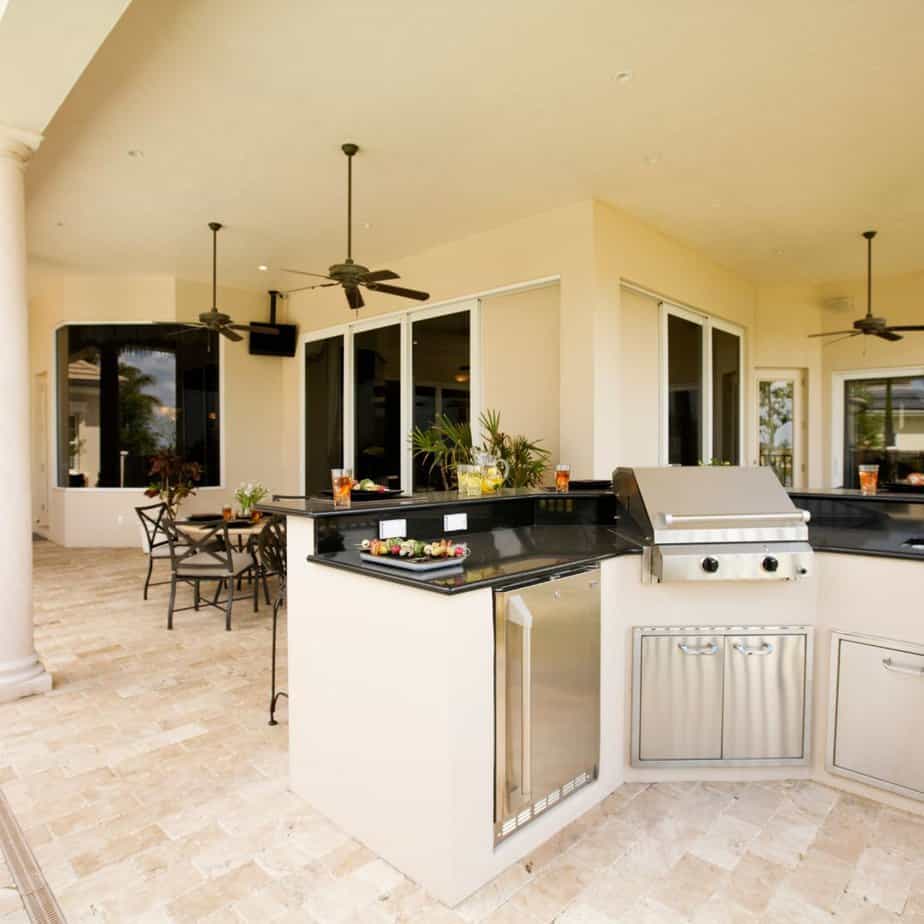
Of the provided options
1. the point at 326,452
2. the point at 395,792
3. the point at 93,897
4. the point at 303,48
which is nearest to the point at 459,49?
the point at 303,48

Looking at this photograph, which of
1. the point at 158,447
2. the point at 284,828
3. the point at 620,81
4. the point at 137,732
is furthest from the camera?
the point at 158,447

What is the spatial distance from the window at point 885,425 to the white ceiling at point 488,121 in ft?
7.10

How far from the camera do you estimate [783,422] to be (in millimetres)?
8312

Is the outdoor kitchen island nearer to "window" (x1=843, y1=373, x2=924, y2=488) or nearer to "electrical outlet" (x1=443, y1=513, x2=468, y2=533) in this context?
"electrical outlet" (x1=443, y1=513, x2=468, y2=533)

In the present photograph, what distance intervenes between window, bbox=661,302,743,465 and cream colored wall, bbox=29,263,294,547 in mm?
5293

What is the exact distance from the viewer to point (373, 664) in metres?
2.12

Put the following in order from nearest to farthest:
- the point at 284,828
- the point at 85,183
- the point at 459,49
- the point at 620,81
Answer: the point at 284,828, the point at 459,49, the point at 620,81, the point at 85,183

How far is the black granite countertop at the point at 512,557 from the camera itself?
6.52 feet

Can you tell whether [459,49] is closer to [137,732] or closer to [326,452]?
[137,732]

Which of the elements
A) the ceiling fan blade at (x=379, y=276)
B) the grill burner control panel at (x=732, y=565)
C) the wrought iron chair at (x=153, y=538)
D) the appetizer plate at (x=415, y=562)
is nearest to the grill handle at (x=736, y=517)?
the grill burner control panel at (x=732, y=565)

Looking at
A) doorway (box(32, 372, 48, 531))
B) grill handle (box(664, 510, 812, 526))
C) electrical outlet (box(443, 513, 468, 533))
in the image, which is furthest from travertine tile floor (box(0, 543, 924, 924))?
doorway (box(32, 372, 48, 531))

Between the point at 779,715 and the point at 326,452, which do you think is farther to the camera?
the point at 326,452

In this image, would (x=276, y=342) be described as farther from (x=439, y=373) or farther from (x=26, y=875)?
(x=26, y=875)

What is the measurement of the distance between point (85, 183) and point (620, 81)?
4.24 m
